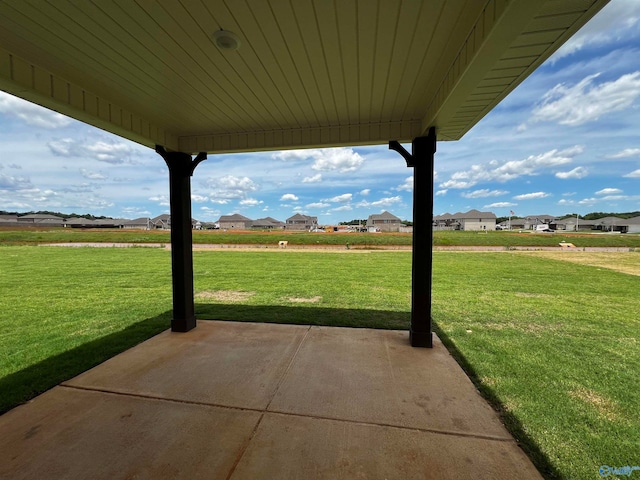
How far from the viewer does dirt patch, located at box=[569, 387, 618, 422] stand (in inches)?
94.5

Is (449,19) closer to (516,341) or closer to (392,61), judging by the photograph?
(392,61)

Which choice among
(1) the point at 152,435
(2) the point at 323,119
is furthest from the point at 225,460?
(2) the point at 323,119

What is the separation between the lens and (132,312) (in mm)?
5461

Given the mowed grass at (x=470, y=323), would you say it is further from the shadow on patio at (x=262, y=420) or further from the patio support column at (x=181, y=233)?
the patio support column at (x=181, y=233)

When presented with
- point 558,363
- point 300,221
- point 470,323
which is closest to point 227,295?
point 470,323

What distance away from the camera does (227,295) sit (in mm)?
6980

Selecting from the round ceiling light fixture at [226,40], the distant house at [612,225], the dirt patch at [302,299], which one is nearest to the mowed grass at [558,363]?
the dirt patch at [302,299]

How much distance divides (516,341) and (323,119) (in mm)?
4167

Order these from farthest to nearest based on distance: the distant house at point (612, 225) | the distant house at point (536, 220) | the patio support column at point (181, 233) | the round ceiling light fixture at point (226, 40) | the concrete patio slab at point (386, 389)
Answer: the distant house at point (536, 220) < the distant house at point (612, 225) < the patio support column at point (181, 233) < the concrete patio slab at point (386, 389) < the round ceiling light fixture at point (226, 40)

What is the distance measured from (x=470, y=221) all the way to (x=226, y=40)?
3370 inches

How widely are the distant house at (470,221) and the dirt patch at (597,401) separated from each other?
264 ft

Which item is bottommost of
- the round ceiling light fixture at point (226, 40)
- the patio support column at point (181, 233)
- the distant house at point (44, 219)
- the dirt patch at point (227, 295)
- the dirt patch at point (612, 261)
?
the dirt patch at point (227, 295)

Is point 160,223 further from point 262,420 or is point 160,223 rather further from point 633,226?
point 633,226

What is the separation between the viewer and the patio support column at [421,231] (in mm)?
3602
